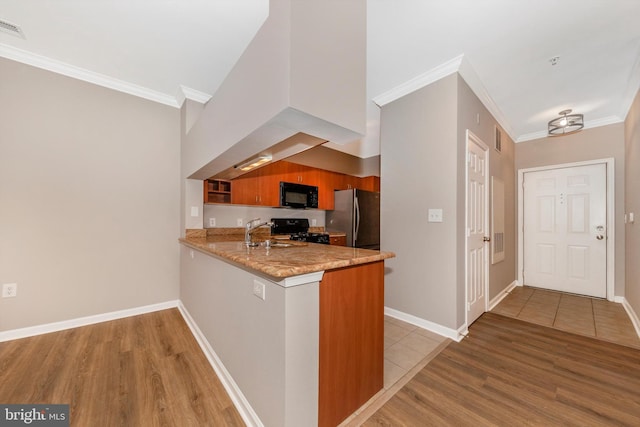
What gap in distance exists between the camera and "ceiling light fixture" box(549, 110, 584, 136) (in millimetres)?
3229

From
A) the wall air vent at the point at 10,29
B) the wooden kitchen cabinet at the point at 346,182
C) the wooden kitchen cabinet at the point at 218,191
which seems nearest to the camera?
the wall air vent at the point at 10,29

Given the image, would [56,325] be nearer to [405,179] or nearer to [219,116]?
[219,116]

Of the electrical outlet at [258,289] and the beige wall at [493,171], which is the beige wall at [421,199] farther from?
the electrical outlet at [258,289]

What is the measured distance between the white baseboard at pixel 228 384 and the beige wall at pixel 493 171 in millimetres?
2010

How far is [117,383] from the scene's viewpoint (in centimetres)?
166

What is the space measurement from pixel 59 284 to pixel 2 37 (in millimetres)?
2330

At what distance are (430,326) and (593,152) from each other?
3.69 metres

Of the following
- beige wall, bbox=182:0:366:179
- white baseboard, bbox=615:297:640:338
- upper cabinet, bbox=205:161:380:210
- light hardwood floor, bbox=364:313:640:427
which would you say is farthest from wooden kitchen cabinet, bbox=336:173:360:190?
white baseboard, bbox=615:297:640:338

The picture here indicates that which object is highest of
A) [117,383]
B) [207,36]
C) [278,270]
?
[207,36]

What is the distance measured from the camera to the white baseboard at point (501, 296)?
3052 mm

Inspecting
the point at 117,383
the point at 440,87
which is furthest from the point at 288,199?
the point at 117,383

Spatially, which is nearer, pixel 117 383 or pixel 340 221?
pixel 117 383

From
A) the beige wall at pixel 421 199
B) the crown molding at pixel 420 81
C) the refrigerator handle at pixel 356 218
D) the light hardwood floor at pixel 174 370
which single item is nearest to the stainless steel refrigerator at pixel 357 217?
the refrigerator handle at pixel 356 218

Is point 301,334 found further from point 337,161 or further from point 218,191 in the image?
point 337,161
